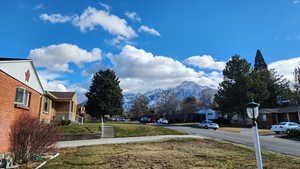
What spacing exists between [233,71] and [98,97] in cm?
2962

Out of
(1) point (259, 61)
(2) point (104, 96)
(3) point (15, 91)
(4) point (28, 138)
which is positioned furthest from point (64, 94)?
(1) point (259, 61)

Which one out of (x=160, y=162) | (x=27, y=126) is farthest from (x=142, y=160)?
(x=27, y=126)

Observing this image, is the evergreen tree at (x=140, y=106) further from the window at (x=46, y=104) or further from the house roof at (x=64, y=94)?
the window at (x=46, y=104)

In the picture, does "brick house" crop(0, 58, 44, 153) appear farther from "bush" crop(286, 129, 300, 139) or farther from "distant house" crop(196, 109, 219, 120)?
"distant house" crop(196, 109, 219, 120)

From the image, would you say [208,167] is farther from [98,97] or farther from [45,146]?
[98,97]

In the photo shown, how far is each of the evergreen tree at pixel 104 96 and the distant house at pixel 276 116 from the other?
2930cm

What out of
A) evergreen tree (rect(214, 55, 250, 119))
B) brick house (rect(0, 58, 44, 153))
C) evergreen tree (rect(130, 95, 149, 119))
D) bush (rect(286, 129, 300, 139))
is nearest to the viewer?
brick house (rect(0, 58, 44, 153))

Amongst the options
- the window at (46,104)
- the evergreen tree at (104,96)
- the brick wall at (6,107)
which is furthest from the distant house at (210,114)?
the brick wall at (6,107)

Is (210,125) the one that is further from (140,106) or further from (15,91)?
(140,106)

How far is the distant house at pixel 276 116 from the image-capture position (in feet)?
115

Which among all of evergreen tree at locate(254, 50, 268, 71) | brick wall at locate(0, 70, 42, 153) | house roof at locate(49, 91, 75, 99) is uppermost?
evergreen tree at locate(254, 50, 268, 71)

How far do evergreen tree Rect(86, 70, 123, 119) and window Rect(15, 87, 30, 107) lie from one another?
78.2 ft

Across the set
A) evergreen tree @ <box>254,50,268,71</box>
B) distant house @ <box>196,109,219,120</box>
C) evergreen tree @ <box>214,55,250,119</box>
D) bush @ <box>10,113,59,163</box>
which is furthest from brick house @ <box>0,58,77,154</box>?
evergreen tree @ <box>254,50,268,71</box>

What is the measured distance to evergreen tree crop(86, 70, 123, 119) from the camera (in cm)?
3634
